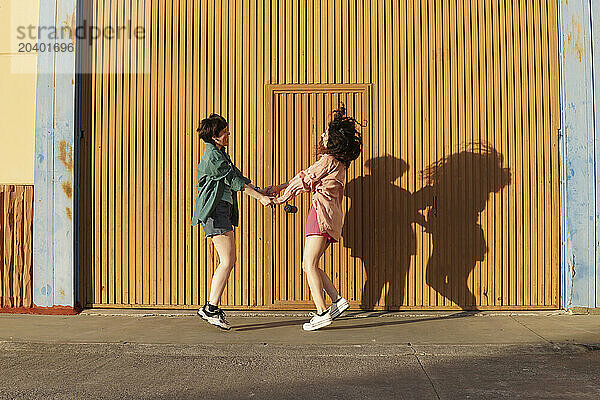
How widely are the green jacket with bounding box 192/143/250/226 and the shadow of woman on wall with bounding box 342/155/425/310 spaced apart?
1.39 m

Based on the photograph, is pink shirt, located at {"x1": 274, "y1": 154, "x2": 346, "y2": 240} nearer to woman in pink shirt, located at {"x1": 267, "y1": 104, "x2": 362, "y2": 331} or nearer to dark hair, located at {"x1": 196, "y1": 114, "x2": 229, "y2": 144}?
woman in pink shirt, located at {"x1": 267, "y1": 104, "x2": 362, "y2": 331}

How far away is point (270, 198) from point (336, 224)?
623 millimetres

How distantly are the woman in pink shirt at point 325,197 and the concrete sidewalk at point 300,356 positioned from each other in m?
0.28

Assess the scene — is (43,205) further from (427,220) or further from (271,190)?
(427,220)

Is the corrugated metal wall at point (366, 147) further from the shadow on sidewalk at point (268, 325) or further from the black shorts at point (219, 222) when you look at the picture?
the black shorts at point (219, 222)

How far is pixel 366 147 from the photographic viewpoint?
23.0 feet

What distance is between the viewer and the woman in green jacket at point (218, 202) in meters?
6.11

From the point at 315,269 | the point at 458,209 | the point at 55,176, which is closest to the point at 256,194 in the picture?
the point at 315,269

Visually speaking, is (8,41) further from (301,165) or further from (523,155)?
(523,155)

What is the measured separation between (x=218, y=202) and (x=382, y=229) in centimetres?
175

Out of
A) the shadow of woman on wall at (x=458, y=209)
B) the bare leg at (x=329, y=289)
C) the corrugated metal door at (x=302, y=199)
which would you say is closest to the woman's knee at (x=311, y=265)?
the bare leg at (x=329, y=289)

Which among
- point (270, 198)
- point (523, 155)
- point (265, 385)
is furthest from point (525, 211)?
point (265, 385)

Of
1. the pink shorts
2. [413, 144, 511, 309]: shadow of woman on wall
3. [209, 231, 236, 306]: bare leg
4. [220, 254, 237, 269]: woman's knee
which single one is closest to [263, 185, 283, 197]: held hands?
the pink shorts

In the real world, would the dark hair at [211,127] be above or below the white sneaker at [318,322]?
above
